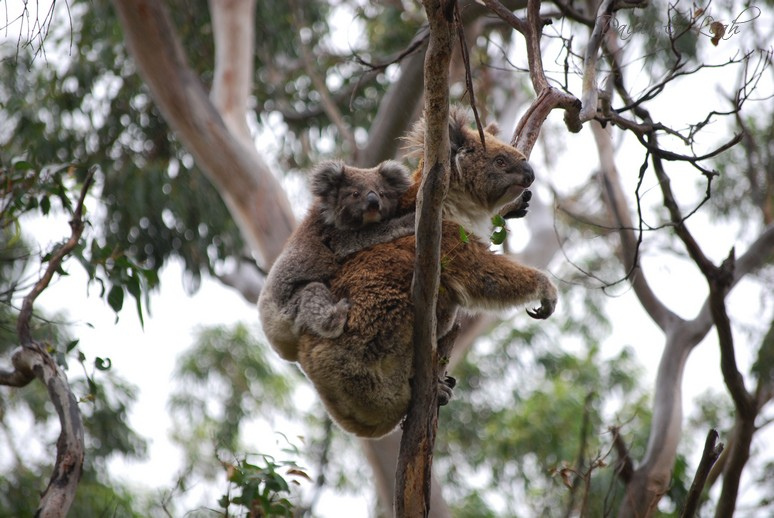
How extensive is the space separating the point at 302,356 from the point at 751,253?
3424 millimetres

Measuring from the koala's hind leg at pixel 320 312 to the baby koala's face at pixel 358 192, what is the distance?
18.4 inches

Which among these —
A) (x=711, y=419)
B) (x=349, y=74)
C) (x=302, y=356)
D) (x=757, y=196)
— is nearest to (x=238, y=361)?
(x=349, y=74)

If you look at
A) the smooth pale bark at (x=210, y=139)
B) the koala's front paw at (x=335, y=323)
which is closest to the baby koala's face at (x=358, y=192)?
the koala's front paw at (x=335, y=323)

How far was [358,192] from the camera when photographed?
12.9 feet

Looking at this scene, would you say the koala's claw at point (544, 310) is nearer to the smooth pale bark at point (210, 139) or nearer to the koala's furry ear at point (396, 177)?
the koala's furry ear at point (396, 177)

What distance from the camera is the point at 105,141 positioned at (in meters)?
9.16

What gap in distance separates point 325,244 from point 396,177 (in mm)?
511

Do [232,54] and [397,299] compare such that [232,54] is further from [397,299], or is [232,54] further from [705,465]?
[705,465]

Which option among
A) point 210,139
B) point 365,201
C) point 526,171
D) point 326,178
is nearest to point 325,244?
point 365,201

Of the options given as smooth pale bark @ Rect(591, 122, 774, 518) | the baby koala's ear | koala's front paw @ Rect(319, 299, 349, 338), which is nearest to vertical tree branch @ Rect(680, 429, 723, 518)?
koala's front paw @ Rect(319, 299, 349, 338)

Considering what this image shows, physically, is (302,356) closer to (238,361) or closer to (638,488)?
(638,488)

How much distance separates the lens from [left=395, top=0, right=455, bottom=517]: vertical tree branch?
8.05ft

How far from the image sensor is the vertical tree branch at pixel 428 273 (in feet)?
8.05

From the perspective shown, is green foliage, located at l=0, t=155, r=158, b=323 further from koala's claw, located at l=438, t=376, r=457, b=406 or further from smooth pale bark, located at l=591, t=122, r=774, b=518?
smooth pale bark, located at l=591, t=122, r=774, b=518
